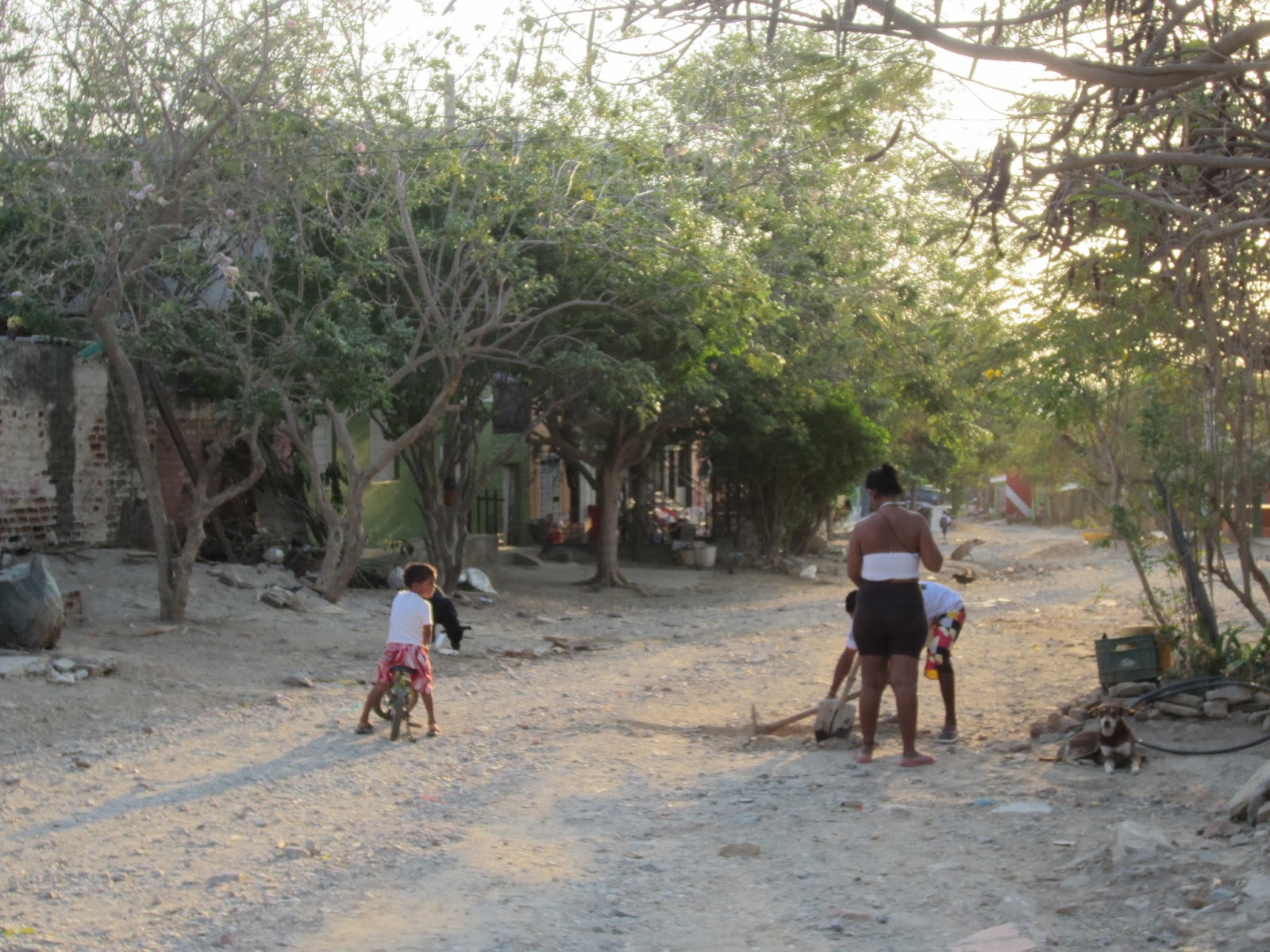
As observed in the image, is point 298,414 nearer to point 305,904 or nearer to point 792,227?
point 792,227

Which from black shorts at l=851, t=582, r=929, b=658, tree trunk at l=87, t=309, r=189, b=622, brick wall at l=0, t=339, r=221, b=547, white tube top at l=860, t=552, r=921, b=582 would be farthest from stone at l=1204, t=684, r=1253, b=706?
brick wall at l=0, t=339, r=221, b=547

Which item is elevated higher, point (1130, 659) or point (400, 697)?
point (1130, 659)

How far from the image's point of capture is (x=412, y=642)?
8.99 metres

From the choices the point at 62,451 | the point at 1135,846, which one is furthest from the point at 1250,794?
the point at 62,451

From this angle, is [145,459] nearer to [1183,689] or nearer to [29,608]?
[29,608]

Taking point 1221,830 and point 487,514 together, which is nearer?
point 1221,830

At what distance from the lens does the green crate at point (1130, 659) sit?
9258 mm

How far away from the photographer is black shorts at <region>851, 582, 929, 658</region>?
7.87m

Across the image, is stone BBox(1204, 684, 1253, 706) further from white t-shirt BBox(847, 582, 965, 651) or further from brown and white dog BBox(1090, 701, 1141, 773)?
white t-shirt BBox(847, 582, 965, 651)

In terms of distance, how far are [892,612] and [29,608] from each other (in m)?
7.54

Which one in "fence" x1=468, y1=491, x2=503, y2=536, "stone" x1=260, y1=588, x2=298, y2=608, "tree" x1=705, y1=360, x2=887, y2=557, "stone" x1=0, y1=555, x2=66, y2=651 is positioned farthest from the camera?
"fence" x1=468, y1=491, x2=503, y2=536

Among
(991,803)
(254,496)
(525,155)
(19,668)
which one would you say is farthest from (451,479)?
(991,803)

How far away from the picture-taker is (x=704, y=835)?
21.5ft

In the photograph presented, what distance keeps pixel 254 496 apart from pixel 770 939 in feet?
52.5
